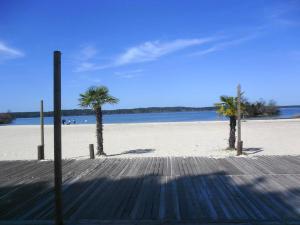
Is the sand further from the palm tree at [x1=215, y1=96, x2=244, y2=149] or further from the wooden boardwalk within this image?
the wooden boardwalk

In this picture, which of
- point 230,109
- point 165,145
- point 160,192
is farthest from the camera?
point 165,145

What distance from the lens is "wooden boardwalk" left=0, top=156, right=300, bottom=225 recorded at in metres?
5.46

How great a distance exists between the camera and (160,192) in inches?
270

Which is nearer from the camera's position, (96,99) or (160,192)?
(160,192)

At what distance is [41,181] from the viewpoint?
8250 mm

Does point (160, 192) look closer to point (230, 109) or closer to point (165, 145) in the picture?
point (230, 109)

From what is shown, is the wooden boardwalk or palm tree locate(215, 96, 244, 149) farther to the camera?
palm tree locate(215, 96, 244, 149)

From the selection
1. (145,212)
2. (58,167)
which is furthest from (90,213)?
(58,167)

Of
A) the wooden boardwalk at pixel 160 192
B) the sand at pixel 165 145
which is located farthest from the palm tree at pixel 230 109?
the wooden boardwalk at pixel 160 192

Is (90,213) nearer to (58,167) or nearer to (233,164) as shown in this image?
(58,167)

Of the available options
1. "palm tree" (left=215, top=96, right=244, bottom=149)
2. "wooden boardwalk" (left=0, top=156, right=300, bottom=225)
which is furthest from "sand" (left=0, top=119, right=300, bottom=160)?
"wooden boardwalk" (left=0, top=156, right=300, bottom=225)

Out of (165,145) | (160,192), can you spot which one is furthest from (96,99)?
(160,192)

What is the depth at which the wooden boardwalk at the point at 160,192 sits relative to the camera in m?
5.46

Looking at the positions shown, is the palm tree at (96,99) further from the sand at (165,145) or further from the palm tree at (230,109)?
the palm tree at (230,109)
